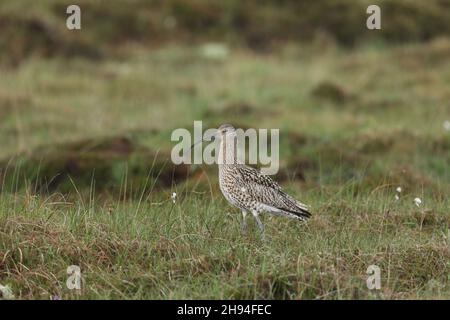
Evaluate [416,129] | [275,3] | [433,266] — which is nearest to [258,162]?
[416,129]

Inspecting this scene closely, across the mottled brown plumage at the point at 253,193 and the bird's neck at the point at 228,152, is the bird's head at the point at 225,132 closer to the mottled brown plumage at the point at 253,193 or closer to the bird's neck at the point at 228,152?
the bird's neck at the point at 228,152

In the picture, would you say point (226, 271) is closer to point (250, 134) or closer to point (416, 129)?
point (250, 134)

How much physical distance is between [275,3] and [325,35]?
226 centimetres

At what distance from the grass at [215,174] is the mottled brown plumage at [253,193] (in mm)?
220

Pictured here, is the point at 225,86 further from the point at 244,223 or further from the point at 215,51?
the point at 244,223

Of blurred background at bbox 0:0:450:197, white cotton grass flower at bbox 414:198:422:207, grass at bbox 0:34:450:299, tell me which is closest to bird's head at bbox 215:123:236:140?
grass at bbox 0:34:450:299

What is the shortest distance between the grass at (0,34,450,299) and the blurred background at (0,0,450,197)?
0.21 ft

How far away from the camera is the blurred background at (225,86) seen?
46.6 ft

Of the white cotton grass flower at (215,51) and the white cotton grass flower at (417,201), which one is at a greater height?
the white cotton grass flower at (215,51)

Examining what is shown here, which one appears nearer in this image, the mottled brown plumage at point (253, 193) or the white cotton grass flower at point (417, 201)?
the mottled brown plumage at point (253, 193)

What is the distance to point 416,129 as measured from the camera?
1748cm

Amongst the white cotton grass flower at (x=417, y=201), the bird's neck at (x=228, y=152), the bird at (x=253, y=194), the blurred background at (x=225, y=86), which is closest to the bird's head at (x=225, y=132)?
the bird's neck at (x=228, y=152)

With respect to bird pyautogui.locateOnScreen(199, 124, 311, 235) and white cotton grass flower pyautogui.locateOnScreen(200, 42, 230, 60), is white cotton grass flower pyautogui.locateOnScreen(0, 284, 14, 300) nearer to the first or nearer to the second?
bird pyautogui.locateOnScreen(199, 124, 311, 235)
